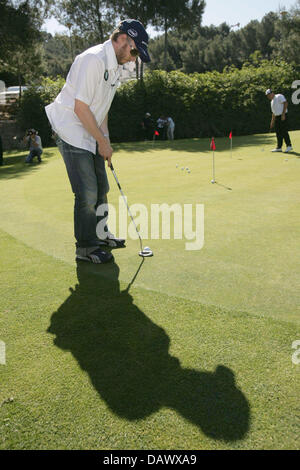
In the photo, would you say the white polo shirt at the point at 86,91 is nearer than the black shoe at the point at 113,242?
Yes

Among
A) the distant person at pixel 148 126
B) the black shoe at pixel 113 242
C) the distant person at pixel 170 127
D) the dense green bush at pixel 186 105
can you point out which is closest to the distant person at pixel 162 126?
the distant person at pixel 170 127

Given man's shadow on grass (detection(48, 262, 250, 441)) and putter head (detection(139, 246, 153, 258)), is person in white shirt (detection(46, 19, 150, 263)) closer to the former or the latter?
putter head (detection(139, 246, 153, 258))

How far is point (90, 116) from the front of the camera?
3.92 metres

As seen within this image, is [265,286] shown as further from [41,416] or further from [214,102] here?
[214,102]

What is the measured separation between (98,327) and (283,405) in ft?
4.77

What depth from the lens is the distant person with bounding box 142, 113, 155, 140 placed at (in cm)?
2406

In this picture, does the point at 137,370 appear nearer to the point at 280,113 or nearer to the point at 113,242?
the point at 113,242

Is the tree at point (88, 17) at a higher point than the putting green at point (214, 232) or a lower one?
higher

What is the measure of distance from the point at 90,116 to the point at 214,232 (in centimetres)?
221

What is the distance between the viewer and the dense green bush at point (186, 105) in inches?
983

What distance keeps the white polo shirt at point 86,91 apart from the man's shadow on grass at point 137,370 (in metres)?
1.75

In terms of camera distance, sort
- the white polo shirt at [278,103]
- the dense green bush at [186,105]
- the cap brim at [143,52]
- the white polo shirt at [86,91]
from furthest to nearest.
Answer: the dense green bush at [186,105] < the white polo shirt at [278,103] < the cap brim at [143,52] < the white polo shirt at [86,91]

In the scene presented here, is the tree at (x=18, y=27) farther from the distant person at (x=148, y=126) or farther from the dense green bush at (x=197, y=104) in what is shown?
the distant person at (x=148, y=126)
